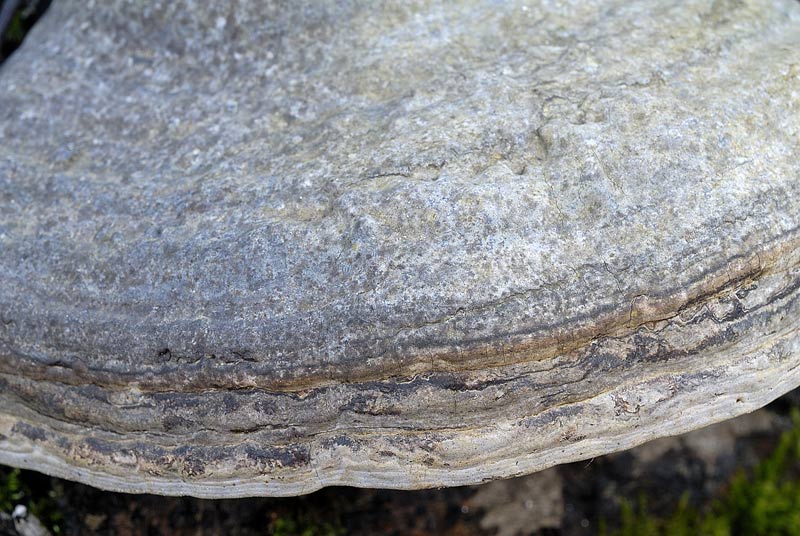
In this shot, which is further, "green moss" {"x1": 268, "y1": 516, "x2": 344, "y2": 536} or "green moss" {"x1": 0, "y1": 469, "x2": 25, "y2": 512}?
"green moss" {"x1": 268, "y1": 516, "x2": 344, "y2": 536}

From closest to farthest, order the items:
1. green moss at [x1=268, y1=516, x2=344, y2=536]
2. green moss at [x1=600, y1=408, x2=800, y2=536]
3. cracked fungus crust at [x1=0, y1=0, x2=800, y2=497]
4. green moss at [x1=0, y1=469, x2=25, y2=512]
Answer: cracked fungus crust at [x1=0, y1=0, x2=800, y2=497]
green moss at [x1=0, y1=469, x2=25, y2=512]
green moss at [x1=268, y1=516, x2=344, y2=536]
green moss at [x1=600, y1=408, x2=800, y2=536]

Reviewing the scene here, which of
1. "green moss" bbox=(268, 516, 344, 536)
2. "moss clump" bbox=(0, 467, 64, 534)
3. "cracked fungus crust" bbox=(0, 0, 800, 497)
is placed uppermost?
"cracked fungus crust" bbox=(0, 0, 800, 497)

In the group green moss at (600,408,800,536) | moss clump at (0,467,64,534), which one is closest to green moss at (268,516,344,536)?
moss clump at (0,467,64,534)

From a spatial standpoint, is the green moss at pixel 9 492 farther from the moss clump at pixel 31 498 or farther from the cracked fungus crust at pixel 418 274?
the cracked fungus crust at pixel 418 274

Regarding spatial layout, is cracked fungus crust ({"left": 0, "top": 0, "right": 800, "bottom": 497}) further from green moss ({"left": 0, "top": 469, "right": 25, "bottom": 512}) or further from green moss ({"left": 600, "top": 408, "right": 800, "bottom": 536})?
green moss ({"left": 600, "top": 408, "right": 800, "bottom": 536})

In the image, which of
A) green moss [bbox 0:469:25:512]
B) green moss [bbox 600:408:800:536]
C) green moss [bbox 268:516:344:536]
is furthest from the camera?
green moss [bbox 600:408:800:536]

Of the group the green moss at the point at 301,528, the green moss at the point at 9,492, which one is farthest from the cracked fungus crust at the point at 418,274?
the green moss at the point at 301,528

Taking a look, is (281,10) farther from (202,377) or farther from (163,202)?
(202,377)

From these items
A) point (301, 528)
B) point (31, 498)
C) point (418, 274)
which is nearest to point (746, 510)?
point (301, 528)
